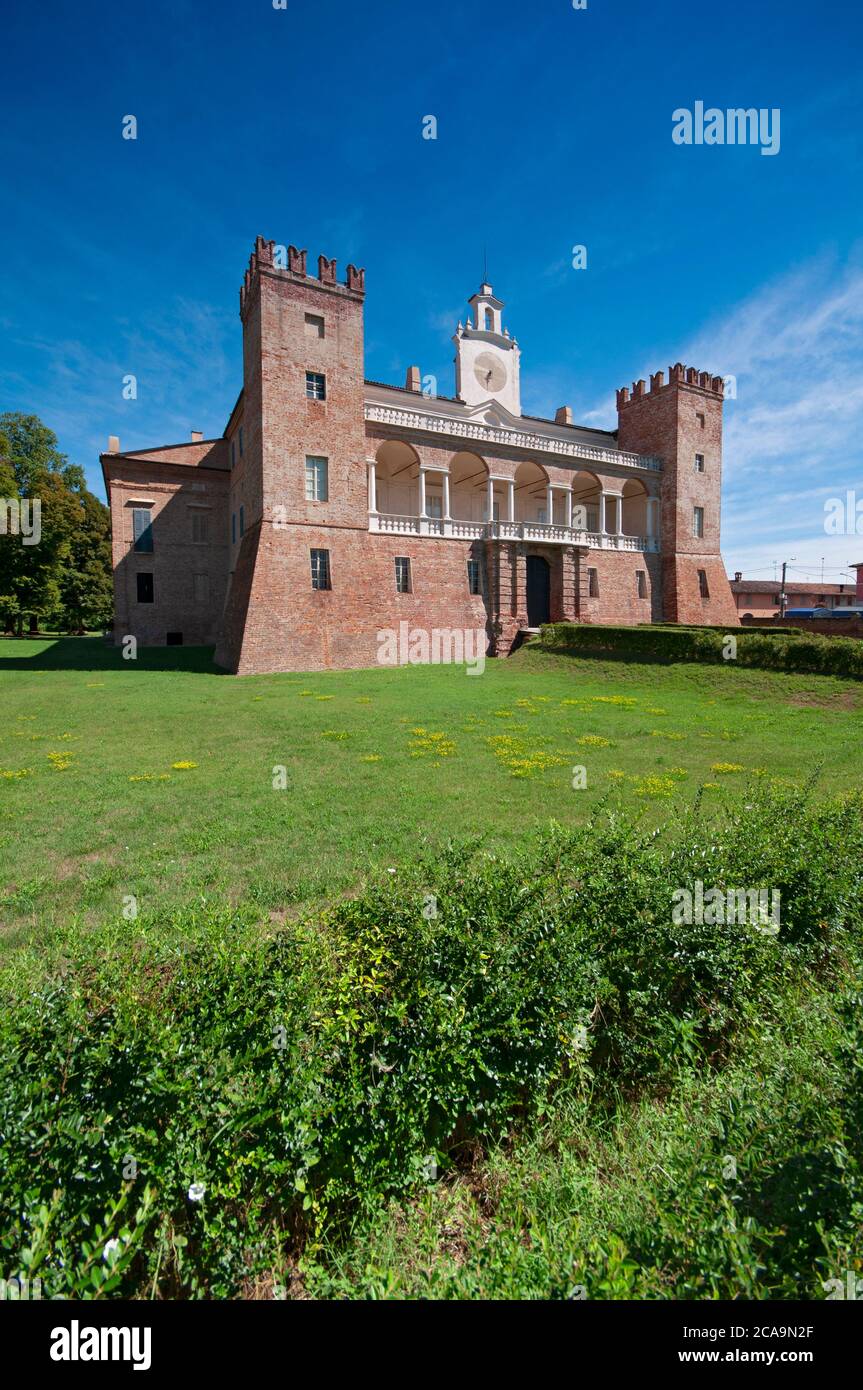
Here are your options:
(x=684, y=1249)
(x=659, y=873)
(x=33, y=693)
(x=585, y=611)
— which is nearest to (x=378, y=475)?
(x=585, y=611)

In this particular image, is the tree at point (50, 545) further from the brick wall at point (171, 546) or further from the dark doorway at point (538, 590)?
the dark doorway at point (538, 590)

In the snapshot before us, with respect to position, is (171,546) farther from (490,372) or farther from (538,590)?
(490,372)

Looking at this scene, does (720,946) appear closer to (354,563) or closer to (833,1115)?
(833,1115)

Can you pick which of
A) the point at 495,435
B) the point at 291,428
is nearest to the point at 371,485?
the point at 291,428

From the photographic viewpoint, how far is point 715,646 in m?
20.1

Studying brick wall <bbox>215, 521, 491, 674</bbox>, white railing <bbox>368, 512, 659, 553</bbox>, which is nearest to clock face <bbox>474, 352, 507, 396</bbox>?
white railing <bbox>368, 512, 659, 553</bbox>

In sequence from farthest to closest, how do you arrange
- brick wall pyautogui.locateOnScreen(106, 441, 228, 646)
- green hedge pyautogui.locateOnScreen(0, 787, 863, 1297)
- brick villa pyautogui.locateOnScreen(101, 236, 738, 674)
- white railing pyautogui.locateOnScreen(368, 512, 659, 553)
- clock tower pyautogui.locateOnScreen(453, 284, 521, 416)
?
clock tower pyautogui.locateOnScreen(453, 284, 521, 416), brick wall pyautogui.locateOnScreen(106, 441, 228, 646), white railing pyautogui.locateOnScreen(368, 512, 659, 553), brick villa pyautogui.locateOnScreen(101, 236, 738, 674), green hedge pyautogui.locateOnScreen(0, 787, 863, 1297)

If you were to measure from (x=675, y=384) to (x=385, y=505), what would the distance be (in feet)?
68.9

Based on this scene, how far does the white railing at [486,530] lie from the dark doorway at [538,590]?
4.69ft

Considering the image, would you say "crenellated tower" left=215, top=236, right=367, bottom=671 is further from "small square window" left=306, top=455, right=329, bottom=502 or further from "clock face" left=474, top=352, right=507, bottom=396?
"clock face" left=474, top=352, right=507, bottom=396

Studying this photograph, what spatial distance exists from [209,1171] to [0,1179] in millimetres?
766

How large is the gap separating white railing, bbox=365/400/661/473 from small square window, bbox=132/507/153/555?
1538cm

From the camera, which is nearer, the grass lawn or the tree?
the grass lawn

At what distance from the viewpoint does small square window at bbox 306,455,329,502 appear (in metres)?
25.0
